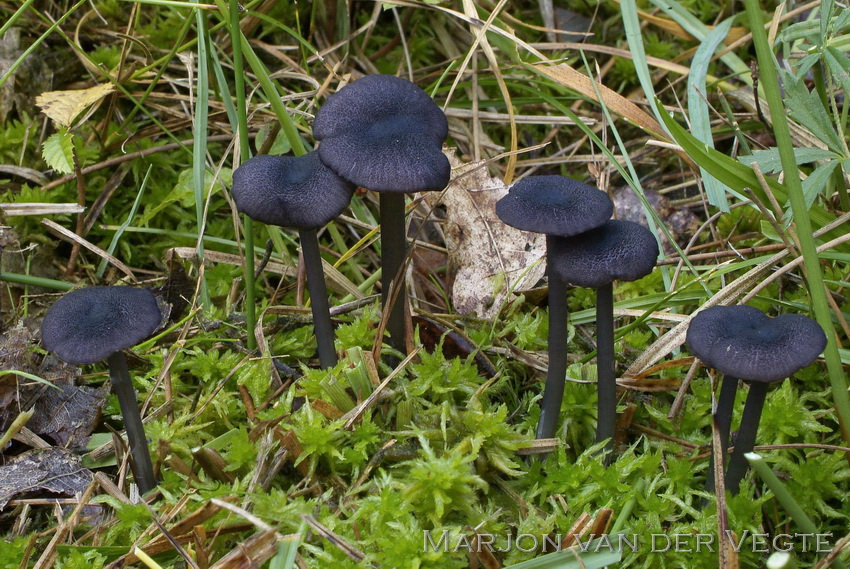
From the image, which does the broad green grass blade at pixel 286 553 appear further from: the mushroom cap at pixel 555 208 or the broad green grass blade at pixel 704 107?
the broad green grass blade at pixel 704 107

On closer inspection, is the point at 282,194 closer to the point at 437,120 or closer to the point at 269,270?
the point at 437,120

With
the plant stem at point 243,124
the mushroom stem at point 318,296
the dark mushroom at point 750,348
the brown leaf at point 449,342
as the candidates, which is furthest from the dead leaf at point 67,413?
the dark mushroom at point 750,348

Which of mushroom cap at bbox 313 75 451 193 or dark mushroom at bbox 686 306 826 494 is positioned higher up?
mushroom cap at bbox 313 75 451 193

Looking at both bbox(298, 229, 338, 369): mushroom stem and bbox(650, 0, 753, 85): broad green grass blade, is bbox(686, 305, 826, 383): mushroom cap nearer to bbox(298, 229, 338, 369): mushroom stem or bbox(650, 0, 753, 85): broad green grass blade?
bbox(298, 229, 338, 369): mushroom stem

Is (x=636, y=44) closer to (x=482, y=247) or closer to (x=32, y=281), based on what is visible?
(x=482, y=247)

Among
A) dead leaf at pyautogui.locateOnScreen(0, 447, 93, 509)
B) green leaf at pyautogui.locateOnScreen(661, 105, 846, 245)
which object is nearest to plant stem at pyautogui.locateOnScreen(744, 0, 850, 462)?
green leaf at pyautogui.locateOnScreen(661, 105, 846, 245)

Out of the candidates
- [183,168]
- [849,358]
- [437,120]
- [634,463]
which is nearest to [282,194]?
[437,120]
